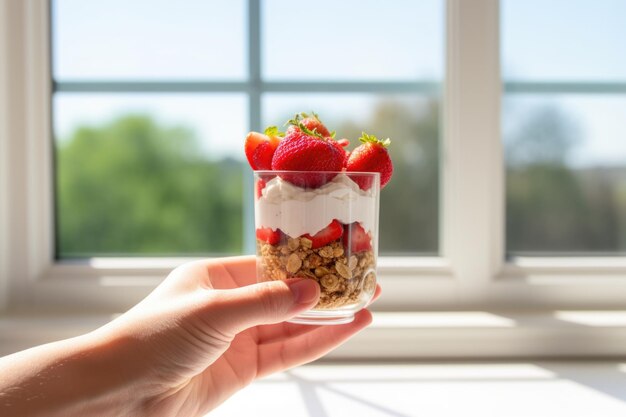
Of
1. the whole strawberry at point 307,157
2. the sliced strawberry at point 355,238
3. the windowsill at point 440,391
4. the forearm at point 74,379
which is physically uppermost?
the whole strawberry at point 307,157

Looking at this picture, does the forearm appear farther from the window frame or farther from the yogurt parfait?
the window frame

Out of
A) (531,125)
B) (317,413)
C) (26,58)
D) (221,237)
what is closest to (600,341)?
(531,125)

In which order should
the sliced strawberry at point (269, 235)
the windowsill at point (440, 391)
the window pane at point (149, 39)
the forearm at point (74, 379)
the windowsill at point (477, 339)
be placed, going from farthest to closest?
the window pane at point (149, 39)
the windowsill at point (477, 339)
the windowsill at point (440, 391)
the sliced strawberry at point (269, 235)
the forearm at point (74, 379)

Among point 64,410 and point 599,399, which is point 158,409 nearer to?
point 64,410

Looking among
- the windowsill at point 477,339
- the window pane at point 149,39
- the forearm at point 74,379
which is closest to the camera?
the forearm at point 74,379

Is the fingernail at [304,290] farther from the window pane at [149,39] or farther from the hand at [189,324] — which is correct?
the window pane at [149,39]

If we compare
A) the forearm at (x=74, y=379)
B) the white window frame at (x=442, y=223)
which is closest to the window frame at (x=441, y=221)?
the white window frame at (x=442, y=223)

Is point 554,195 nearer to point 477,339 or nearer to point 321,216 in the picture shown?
point 477,339
